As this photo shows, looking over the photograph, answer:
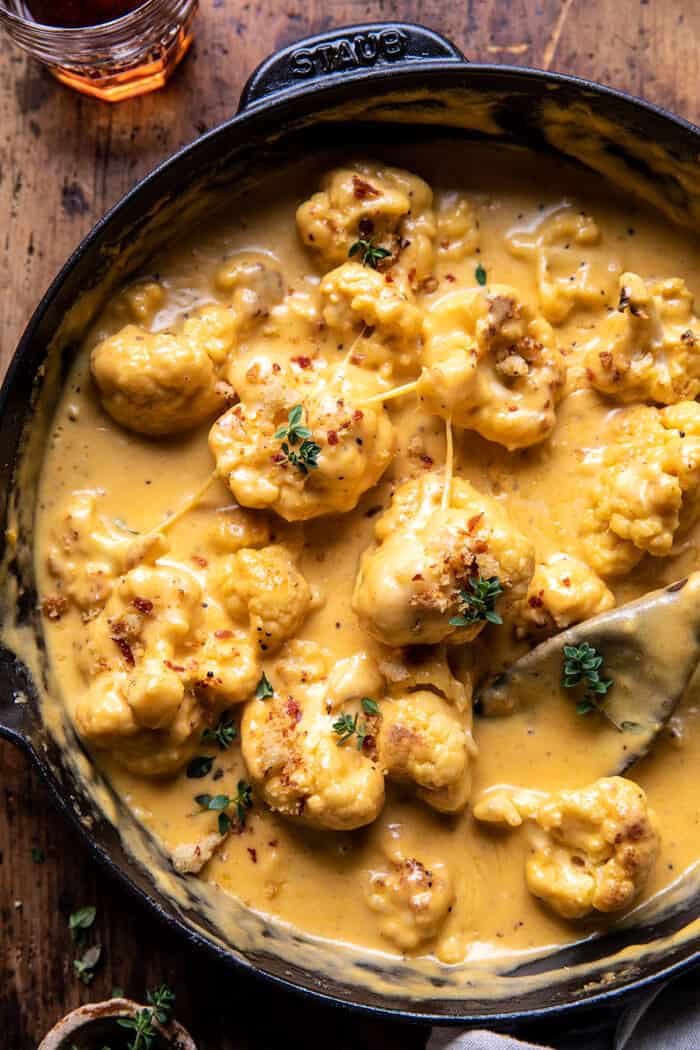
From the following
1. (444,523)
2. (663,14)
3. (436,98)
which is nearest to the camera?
(444,523)

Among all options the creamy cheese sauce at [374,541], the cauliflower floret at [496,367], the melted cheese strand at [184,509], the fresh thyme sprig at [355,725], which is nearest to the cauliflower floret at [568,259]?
the creamy cheese sauce at [374,541]

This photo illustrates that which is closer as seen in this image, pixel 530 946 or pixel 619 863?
pixel 619 863

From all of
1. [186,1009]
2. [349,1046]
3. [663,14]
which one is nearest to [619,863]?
[349,1046]

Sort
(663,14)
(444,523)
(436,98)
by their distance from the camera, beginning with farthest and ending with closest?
(663,14) < (436,98) < (444,523)

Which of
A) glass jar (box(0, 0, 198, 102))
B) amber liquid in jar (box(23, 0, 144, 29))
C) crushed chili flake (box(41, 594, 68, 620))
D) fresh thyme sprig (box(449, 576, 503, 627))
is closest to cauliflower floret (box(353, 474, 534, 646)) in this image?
fresh thyme sprig (box(449, 576, 503, 627))

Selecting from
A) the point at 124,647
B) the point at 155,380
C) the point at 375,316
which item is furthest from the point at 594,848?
the point at 155,380

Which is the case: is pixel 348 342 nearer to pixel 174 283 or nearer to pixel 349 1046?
pixel 174 283
